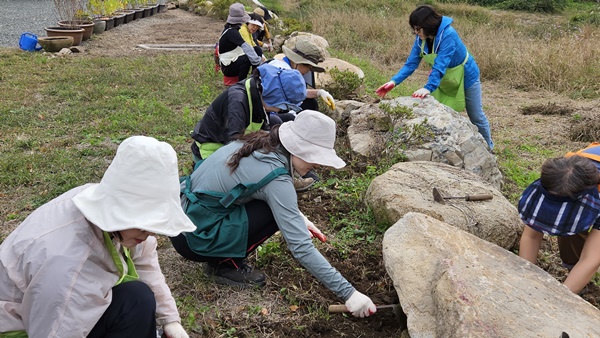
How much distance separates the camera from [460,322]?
198 cm

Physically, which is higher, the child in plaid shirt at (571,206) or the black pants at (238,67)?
the child in plaid shirt at (571,206)

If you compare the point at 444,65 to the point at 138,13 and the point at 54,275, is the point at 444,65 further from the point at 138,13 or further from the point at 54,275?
the point at 138,13

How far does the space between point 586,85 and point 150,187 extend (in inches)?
319

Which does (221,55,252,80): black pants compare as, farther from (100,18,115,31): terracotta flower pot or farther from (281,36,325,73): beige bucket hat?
(100,18,115,31): terracotta flower pot

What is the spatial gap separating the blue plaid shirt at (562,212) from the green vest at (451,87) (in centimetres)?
229

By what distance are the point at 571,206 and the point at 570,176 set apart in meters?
0.17

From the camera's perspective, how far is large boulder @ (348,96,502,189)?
4371 millimetres

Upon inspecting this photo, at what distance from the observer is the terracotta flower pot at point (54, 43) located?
8.97 metres

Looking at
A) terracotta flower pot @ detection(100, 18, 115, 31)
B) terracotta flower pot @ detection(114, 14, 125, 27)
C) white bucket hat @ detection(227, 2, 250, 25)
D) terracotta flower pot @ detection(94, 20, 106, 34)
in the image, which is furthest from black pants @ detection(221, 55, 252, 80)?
terracotta flower pot @ detection(114, 14, 125, 27)

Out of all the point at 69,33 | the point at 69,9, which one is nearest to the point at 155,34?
the point at 69,9

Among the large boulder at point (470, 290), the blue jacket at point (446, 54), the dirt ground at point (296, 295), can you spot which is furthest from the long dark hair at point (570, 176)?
the blue jacket at point (446, 54)

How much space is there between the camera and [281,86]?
11.5 feet

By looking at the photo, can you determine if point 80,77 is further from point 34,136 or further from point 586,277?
point 586,277

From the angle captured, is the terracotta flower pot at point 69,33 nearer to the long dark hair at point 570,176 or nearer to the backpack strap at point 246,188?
the backpack strap at point 246,188
